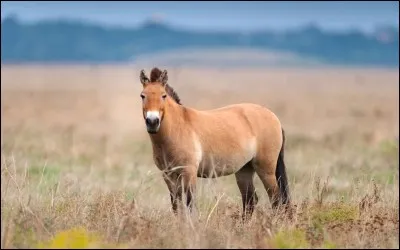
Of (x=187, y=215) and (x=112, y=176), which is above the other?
(x=187, y=215)

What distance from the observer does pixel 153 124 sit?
31.2 ft

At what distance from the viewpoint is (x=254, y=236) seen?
8.48 meters

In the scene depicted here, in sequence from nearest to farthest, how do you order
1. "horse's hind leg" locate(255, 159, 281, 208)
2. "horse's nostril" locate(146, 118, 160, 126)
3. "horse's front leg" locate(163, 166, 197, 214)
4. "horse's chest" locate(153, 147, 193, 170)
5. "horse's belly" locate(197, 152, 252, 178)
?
1. "horse's nostril" locate(146, 118, 160, 126)
2. "horse's front leg" locate(163, 166, 197, 214)
3. "horse's chest" locate(153, 147, 193, 170)
4. "horse's belly" locate(197, 152, 252, 178)
5. "horse's hind leg" locate(255, 159, 281, 208)

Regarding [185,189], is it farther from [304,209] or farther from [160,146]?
[304,209]

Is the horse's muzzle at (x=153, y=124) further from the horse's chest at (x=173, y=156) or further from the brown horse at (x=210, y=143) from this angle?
the horse's chest at (x=173, y=156)

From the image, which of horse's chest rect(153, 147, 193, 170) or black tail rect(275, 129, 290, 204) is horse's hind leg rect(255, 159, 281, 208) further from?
horse's chest rect(153, 147, 193, 170)

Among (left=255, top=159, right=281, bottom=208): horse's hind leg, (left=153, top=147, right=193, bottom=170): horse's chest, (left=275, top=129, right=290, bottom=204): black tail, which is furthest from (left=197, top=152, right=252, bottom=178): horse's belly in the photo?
(left=275, top=129, right=290, bottom=204): black tail

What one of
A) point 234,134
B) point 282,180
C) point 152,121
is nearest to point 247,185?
point 282,180

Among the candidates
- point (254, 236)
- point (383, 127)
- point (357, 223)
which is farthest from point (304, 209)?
point (383, 127)

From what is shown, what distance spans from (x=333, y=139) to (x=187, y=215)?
23066 mm

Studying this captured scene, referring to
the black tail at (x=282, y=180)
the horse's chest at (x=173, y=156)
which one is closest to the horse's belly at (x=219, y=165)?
the horse's chest at (x=173, y=156)

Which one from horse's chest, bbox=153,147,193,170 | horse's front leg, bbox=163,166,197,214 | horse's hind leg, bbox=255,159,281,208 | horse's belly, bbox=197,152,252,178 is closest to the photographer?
horse's front leg, bbox=163,166,197,214

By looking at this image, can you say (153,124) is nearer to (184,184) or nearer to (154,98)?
(154,98)

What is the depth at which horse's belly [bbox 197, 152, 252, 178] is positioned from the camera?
10.4 metres
